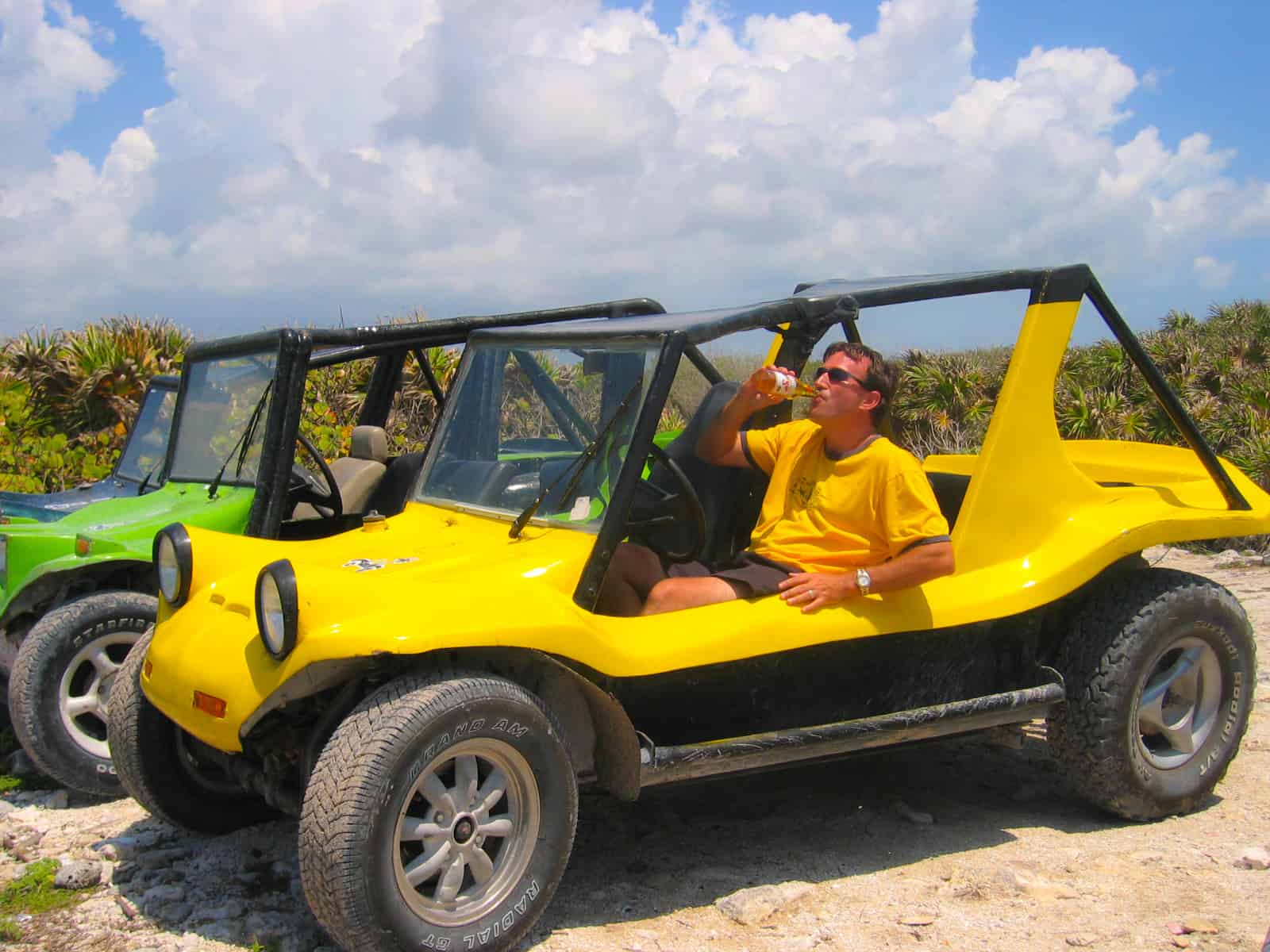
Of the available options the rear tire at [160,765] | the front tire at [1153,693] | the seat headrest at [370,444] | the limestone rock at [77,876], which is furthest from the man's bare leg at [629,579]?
the seat headrest at [370,444]

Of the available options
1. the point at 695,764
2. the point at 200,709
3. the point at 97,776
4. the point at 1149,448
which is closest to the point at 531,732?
the point at 695,764

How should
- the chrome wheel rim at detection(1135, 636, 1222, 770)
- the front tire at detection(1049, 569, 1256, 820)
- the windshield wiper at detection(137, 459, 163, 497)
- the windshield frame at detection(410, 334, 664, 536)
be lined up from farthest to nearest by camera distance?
the windshield wiper at detection(137, 459, 163, 497) → the chrome wheel rim at detection(1135, 636, 1222, 770) → the front tire at detection(1049, 569, 1256, 820) → the windshield frame at detection(410, 334, 664, 536)

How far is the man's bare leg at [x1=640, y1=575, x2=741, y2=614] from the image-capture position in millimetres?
3840

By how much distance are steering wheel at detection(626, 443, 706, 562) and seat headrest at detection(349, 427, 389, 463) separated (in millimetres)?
2124

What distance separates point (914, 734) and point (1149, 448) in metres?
2.22

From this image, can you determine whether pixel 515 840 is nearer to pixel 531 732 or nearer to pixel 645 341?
pixel 531 732

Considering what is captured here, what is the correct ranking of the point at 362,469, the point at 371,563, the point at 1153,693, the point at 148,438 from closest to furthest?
the point at 371,563 < the point at 1153,693 < the point at 362,469 < the point at 148,438

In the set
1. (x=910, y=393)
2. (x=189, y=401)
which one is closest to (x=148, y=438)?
(x=189, y=401)

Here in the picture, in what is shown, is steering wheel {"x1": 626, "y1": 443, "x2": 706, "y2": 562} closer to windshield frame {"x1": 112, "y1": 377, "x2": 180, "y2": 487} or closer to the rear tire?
the rear tire

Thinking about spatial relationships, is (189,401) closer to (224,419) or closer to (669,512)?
(224,419)

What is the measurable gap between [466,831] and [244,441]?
2903 millimetres

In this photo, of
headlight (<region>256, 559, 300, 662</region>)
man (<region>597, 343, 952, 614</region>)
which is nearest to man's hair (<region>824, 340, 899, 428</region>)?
man (<region>597, 343, 952, 614</region>)

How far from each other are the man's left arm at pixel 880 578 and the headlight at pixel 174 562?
6.11 ft

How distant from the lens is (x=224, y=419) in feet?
19.4
